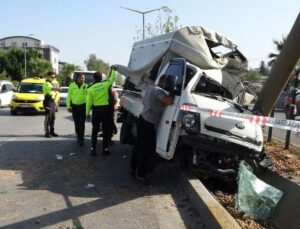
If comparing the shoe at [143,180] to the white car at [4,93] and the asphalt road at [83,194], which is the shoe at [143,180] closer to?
the asphalt road at [83,194]

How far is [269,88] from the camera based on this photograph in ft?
27.2

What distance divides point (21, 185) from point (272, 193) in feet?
12.7

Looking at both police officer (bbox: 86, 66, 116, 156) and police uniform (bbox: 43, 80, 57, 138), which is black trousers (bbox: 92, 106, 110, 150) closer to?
police officer (bbox: 86, 66, 116, 156)

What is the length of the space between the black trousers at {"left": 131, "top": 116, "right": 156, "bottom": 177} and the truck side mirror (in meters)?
0.64

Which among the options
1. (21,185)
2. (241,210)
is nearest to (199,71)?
(241,210)

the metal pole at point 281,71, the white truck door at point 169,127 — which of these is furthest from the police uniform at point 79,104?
the metal pole at point 281,71

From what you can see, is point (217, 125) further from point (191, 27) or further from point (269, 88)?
point (191, 27)

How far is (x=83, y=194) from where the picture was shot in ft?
23.3

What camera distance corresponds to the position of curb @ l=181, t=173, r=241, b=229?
17.3ft

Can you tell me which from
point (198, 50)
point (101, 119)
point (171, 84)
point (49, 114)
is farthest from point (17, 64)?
point (171, 84)

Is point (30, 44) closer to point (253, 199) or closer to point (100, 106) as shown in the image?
point (100, 106)

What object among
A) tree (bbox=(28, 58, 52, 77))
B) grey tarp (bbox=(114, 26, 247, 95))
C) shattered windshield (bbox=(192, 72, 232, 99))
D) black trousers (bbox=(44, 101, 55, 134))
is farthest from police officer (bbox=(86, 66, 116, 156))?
tree (bbox=(28, 58, 52, 77))

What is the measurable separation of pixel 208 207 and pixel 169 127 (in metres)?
1.81

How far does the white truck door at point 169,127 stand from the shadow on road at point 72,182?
65 cm
